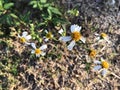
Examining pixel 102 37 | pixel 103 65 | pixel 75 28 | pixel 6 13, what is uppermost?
pixel 6 13

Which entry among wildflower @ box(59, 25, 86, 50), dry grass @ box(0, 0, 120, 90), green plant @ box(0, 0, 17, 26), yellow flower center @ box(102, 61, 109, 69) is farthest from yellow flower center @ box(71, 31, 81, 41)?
green plant @ box(0, 0, 17, 26)

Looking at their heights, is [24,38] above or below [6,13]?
below

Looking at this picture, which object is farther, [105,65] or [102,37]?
[102,37]

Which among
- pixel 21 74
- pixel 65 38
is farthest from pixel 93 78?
pixel 21 74

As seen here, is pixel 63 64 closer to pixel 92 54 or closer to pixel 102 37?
A: pixel 92 54

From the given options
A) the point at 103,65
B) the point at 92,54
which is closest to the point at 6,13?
the point at 92,54

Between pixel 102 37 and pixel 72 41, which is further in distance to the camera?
pixel 102 37

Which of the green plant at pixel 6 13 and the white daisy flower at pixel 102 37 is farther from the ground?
the green plant at pixel 6 13

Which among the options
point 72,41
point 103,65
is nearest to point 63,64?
point 72,41

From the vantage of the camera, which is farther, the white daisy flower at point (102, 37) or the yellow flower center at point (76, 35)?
the white daisy flower at point (102, 37)

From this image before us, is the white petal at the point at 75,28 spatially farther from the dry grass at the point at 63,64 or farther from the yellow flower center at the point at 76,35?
the dry grass at the point at 63,64

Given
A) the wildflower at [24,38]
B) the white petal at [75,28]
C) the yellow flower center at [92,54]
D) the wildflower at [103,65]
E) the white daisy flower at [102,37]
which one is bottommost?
A: the wildflower at [103,65]

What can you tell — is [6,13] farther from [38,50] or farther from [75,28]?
[75,28]

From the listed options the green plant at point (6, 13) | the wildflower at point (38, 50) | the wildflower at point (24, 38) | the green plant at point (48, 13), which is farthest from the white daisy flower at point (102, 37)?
the green plant at point (6, 13)
